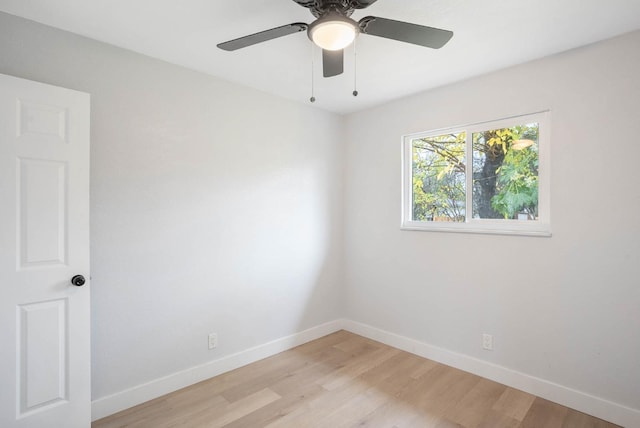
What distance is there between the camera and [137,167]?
7.37 ft

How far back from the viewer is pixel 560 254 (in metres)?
2.25

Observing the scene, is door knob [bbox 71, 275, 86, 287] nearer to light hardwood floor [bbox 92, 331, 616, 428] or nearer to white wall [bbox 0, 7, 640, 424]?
white wall [bbox 0, 7, 640, 424]

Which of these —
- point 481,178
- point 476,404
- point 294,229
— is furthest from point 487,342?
point 294,229

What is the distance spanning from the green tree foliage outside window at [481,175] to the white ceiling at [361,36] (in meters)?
0.56

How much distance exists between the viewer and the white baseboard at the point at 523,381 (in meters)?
2.02

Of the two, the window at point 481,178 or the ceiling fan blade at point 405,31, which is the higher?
the ceiling fan blade at point 405,31

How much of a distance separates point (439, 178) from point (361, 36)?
155 centimetres

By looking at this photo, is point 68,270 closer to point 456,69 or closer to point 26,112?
point 26,112

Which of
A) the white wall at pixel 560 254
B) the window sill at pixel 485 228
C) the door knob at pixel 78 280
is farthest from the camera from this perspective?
the window sill at pixel 485 228

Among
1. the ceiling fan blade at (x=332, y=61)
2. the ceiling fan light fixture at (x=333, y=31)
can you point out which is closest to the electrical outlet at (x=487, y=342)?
the ceiling fan blade at (x=332, y=61)

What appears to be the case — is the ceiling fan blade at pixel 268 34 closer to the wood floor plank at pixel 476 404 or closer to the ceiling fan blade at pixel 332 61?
the ceiling fan blade at pixel 332 61

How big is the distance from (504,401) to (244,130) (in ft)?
9.68

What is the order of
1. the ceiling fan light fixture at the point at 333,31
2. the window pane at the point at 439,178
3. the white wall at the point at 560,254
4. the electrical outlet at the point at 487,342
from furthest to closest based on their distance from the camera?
the window pane at the point at 439,178, the electrical outlet at the point at 487,342, the white wall at the point at 560,254, the ceiling fan light fixture at the point at 333,31

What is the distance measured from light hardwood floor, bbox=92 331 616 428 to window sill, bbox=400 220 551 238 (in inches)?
47.2
